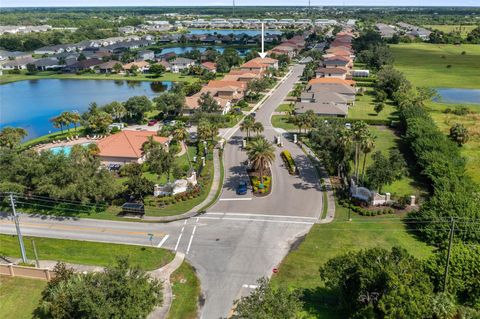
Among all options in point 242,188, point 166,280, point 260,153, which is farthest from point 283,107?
point 166,280

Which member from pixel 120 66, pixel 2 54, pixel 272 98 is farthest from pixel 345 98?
pixel 2 54

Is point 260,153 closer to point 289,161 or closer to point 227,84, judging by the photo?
point 289,161

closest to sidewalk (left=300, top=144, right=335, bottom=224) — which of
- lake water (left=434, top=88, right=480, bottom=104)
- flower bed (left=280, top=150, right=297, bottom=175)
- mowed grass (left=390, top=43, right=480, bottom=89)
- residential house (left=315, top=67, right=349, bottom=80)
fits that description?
flower bed (left=280, top=150, right=297, bottom=175)

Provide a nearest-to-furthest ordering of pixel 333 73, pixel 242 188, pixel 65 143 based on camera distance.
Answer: pixel 242 188
pixel 65 143
pixel 333 73

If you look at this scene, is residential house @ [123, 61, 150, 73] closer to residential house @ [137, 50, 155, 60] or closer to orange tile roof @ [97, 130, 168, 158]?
residential house @ [137, 50, 155, 60]

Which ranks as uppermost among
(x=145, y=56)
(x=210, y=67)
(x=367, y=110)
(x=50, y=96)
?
(x=145, y=56)

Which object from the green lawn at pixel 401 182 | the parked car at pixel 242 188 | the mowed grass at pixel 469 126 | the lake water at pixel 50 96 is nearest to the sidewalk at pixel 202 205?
the parked car at pixel 242 188

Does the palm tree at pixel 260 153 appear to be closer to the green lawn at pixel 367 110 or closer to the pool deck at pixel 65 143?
the pool deck at pixel 65 143
